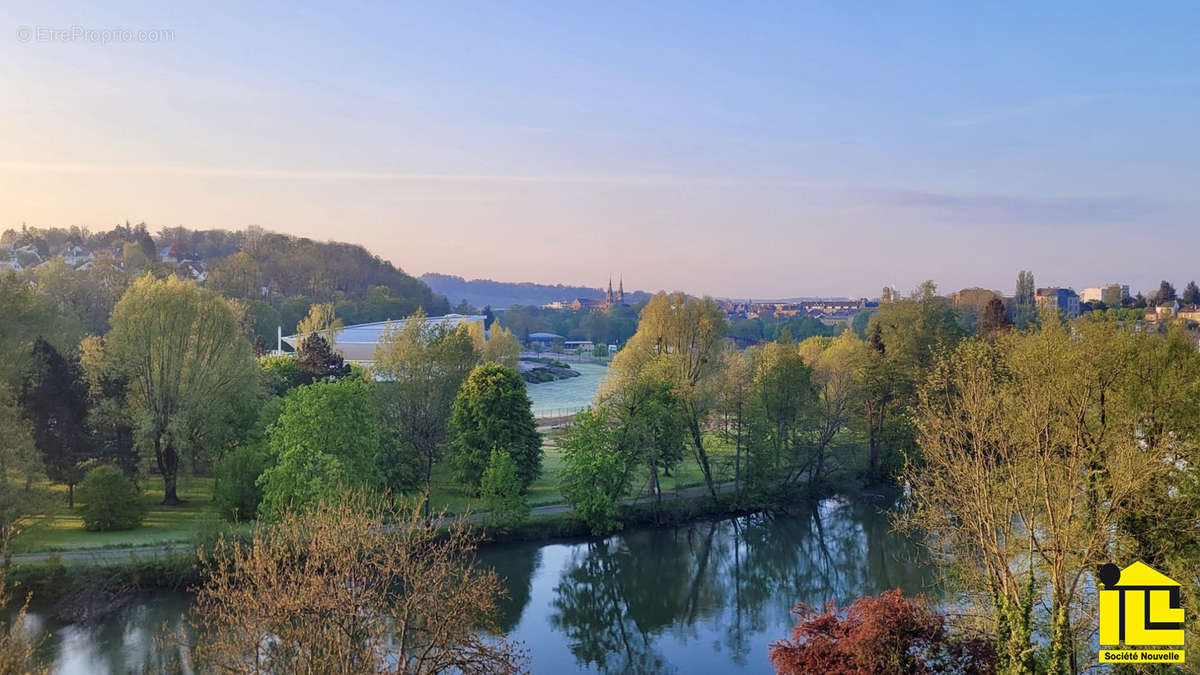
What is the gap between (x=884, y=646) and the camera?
1145cm

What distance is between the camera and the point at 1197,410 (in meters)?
15.3

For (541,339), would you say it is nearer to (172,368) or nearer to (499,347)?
(499,347)

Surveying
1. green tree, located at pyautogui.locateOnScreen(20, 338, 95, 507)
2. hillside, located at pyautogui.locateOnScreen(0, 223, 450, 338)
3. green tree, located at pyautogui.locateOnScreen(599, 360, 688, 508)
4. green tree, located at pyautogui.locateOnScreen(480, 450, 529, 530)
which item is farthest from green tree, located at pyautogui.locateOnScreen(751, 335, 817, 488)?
hillside, located at pyautogui.locateOnScreen(0, 223, 450, 338)

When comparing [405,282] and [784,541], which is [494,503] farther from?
[405,282]

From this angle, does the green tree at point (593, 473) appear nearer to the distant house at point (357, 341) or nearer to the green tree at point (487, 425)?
the green tree at point (487, 425)

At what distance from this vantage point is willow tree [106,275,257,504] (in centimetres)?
2838

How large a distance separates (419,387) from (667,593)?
1209cm

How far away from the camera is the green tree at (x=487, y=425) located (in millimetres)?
28359

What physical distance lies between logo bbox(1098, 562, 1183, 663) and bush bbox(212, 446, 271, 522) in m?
21.8

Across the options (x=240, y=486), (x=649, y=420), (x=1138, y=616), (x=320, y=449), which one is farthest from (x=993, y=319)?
(x=240, y=486)

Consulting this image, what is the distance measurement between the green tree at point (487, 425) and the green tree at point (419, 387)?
34.6 inches

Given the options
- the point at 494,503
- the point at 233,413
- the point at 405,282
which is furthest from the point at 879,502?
the point at 405,282

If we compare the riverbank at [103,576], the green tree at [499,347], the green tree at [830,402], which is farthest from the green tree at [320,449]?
the green tree at [499,347]

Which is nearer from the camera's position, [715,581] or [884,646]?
[884,646]
